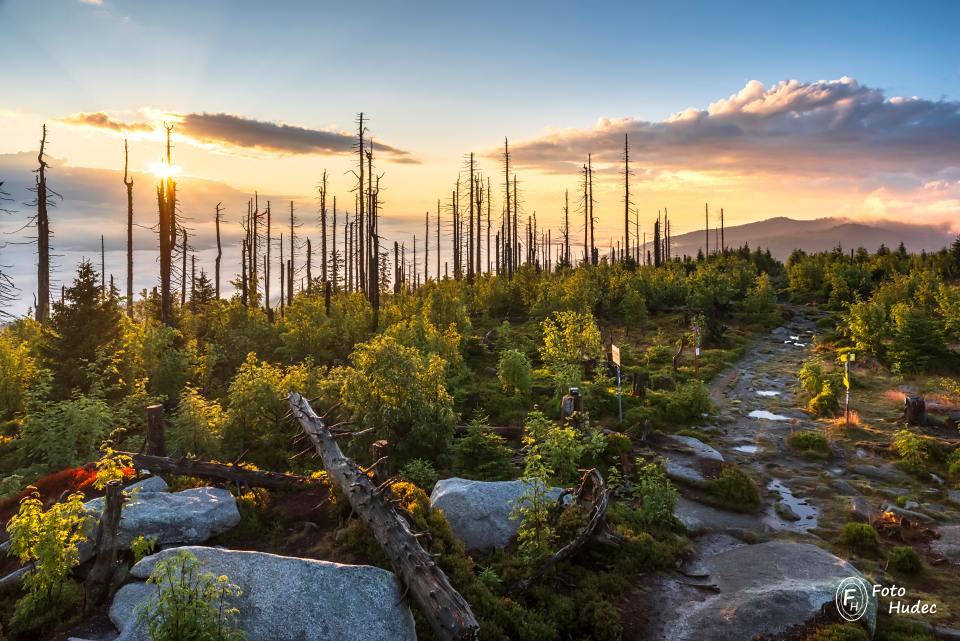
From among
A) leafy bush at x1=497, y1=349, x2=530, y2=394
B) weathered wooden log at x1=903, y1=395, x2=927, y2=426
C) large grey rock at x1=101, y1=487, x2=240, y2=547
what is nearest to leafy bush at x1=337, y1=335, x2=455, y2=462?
large grey rock at x1=101, y1=487, x2=240, y2=547

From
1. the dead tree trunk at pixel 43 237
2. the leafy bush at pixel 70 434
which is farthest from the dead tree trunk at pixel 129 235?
the leafy bush at pixel 70 434

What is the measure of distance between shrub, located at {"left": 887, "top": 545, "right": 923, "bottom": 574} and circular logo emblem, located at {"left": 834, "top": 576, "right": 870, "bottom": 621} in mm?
2058

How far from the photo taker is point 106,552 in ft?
23.3

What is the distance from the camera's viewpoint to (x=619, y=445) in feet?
47.3

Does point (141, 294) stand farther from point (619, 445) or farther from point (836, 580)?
point (836, 580)

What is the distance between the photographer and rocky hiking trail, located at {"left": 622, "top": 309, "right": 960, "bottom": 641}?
7.65 meters

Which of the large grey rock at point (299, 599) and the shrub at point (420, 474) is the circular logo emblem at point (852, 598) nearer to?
the large grey rock at point (299, 599)

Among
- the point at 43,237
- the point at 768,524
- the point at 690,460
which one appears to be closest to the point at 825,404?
the point at 690,460

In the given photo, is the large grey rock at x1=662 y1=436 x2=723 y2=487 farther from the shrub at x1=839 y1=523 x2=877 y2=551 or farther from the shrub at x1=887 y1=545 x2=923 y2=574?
the shrub at x1=887 y1=545 x2=923 y2=574

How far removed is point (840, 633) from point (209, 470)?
10439mm

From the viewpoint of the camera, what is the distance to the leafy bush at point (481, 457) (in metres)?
12.4

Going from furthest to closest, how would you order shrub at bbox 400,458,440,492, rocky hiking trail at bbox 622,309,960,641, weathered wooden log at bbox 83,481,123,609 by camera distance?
shrub at bbox 400,458,440,492, rocky hiking trail at bbox 622,309,960,641, weathered wooden log at bbox 83,481,123,609

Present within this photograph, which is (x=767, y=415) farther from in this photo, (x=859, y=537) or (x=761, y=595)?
(x=761, y=595)

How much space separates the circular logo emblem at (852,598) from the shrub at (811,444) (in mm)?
7620
